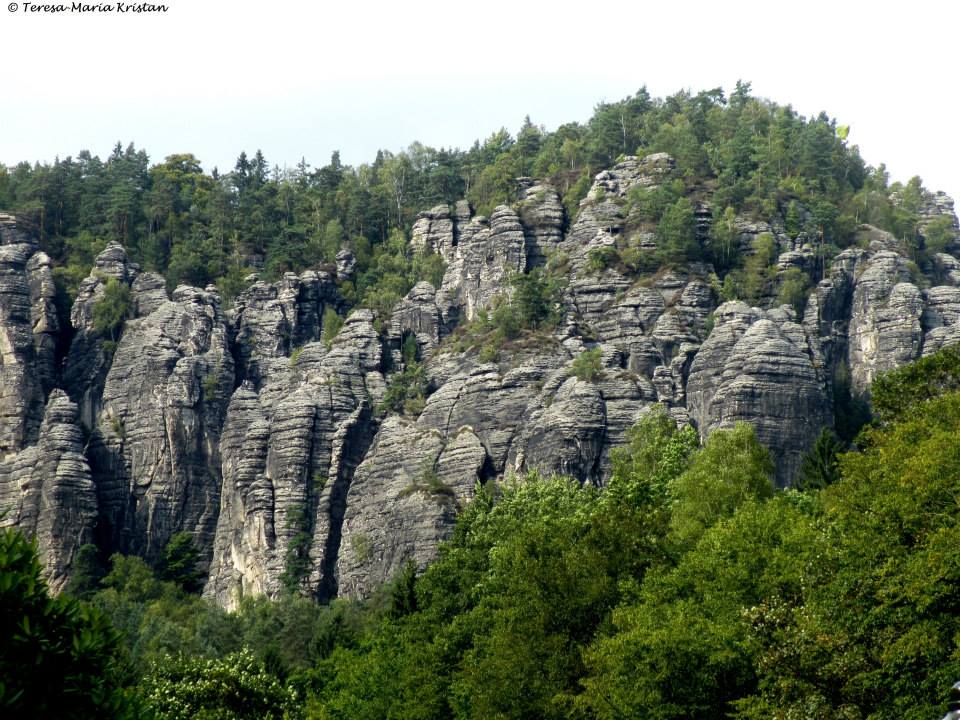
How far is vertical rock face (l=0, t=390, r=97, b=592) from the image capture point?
125938 mm

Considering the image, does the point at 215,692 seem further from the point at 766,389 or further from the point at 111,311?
the point at 111,311

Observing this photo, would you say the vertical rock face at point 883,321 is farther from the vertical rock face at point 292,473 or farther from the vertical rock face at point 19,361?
the vertical rock face at point 19,361

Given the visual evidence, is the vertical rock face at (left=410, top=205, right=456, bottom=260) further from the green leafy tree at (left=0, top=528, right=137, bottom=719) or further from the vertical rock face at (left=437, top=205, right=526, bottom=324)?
the green leafy tree at (left=0, top=528, right=137, bottom=719)

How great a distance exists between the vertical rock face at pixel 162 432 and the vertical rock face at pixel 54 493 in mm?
3774

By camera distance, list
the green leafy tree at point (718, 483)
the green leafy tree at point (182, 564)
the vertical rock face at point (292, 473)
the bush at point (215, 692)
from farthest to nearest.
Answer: the green leafy tree at point (182, 564) → the vertical rock face at point (292, 473) → the green leafy tree at point (718, 483) → the bush at point (215, 692)

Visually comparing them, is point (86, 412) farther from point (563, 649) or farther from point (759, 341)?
point (563, 649)

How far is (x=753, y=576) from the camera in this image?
54312 millimetres

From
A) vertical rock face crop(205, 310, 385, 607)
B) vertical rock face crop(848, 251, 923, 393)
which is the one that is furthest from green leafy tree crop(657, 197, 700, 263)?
vertical rock face crop(205, 310, 385, 607)

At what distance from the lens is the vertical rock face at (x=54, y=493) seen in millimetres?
125938

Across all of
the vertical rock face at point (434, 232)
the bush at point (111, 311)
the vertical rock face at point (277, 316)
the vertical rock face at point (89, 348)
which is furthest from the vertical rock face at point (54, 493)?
the vertical rock face at point (434, 232)

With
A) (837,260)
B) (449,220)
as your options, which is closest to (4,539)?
(837,260)

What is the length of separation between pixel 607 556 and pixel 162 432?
79928 mm

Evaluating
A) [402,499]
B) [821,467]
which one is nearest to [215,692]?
[821,467]

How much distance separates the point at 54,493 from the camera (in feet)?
417
